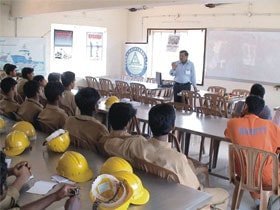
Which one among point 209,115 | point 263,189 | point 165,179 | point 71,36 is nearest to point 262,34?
point 209,115

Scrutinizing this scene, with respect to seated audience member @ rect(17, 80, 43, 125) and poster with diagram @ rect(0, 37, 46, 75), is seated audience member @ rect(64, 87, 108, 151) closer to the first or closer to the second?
seated audience member @ rect(17, 80, 43, 125)

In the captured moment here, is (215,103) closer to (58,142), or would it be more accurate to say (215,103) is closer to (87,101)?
(87,101)

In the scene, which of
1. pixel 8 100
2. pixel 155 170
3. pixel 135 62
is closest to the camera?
pixel 155 170

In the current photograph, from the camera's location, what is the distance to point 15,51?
8.02m

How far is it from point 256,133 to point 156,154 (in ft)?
3.81

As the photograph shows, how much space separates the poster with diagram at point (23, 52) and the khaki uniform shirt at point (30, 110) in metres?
4.46

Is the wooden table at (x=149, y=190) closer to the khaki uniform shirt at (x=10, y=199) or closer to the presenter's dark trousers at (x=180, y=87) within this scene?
the khaki uniform shirt at (x=10, y=199)

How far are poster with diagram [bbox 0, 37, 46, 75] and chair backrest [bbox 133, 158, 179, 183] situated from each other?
6500 millimetres

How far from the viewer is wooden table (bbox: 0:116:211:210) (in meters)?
1.74

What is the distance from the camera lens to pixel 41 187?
1891 millimetres

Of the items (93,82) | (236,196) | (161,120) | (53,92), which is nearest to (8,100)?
(53,92)

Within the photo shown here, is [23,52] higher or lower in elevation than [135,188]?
higher

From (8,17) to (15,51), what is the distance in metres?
0.76

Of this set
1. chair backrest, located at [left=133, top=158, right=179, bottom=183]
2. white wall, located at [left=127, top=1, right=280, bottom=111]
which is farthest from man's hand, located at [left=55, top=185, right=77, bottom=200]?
white wall, located at [left=127, top=1, right=280, bottom=111]
